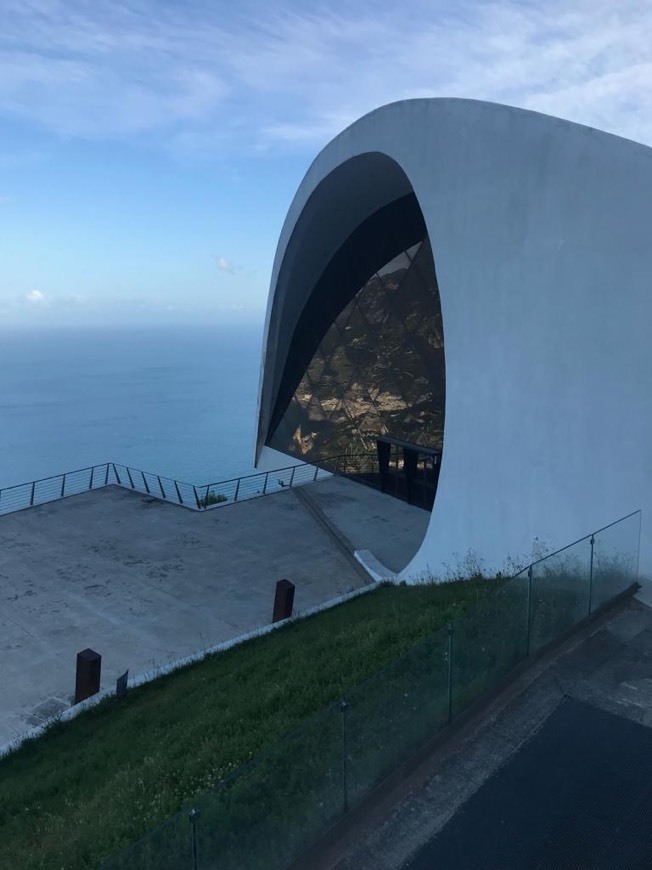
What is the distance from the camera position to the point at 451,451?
1266 centimetres

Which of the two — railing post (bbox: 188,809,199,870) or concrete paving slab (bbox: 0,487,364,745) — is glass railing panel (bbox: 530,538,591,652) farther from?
concrete paving slab (bbox: 0,487,364,745)

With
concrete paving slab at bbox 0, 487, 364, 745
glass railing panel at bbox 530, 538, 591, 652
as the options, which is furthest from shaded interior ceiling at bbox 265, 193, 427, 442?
glass railing panel at bbox 530, 538, 591, 652

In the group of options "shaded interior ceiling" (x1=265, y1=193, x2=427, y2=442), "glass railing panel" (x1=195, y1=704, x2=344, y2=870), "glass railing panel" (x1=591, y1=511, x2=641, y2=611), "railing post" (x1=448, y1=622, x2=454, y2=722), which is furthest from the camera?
"shaded interior ceiling" (x1=265, y1=193, x2=427, y2=442)

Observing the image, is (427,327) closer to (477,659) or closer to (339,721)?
(477,659)

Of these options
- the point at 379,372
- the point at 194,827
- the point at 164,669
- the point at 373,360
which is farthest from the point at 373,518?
the point at 194,827

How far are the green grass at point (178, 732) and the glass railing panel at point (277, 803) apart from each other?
1.23 meters

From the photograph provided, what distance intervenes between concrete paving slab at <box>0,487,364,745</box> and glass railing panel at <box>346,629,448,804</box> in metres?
5.70

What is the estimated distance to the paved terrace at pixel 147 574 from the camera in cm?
1099

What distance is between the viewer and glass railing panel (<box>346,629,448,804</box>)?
5574 millimetres

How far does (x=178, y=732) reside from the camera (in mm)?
7820

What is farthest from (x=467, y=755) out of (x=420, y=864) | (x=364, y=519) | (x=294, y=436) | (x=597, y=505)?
(x=294, y=436)

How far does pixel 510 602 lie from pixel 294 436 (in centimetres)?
1828

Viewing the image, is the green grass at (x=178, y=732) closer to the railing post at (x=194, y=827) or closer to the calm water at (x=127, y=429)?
the railing post at (x=194, y=827)

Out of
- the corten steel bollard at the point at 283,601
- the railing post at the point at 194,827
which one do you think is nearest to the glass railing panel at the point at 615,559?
the corten steel bollard at the point at 283,601
